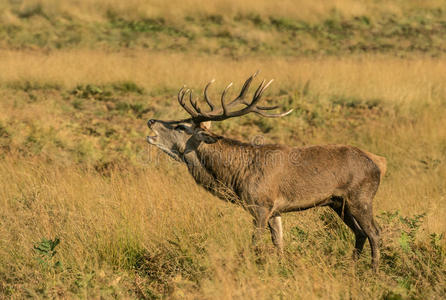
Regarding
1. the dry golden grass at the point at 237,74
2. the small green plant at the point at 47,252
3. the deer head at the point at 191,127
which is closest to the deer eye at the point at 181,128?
the deer head at the point at 191,127

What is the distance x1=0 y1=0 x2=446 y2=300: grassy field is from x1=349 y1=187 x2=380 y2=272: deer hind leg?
184mm

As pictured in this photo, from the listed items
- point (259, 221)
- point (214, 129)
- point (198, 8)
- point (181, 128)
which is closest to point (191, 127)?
point (181, 128)

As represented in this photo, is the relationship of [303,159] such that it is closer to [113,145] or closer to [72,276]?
[72,276]

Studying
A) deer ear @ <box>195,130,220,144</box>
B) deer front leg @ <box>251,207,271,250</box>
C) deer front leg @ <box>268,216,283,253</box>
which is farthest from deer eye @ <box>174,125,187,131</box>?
deer front leg @ <box>268,216,283,253</box>

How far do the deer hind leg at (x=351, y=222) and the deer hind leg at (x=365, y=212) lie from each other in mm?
104

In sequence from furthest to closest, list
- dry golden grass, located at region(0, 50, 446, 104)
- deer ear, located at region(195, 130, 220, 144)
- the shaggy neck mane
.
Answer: dry golden grass, located at region(0, 50, 446, 104) → deer ear, located at region(195, 130, 220, 144) → the shaggy neck mane

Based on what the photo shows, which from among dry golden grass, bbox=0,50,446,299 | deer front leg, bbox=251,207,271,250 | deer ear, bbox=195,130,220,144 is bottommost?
dry golden grass, bbox=0,50,446,299

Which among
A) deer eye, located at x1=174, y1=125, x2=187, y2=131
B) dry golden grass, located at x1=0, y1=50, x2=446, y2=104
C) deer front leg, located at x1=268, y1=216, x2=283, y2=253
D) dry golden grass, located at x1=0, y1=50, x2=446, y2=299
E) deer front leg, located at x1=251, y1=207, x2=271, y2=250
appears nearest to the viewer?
dry golden grass, located at x1=0, y1=50, x2=446, y2=299

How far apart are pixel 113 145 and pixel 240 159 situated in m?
4.76

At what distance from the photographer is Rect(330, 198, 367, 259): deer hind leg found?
6363 mm

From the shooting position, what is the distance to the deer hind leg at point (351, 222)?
6363mm

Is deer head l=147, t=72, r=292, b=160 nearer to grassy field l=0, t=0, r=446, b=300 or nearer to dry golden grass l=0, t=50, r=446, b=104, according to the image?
grassy field l=0, t=0, r=446, b=300

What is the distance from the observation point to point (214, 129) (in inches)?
457

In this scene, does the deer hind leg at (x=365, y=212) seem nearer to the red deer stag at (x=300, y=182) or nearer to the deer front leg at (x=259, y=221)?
the red deer stag at (x=300, y=182)
